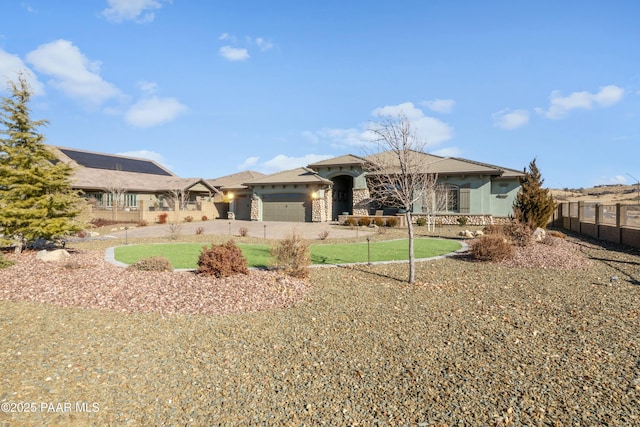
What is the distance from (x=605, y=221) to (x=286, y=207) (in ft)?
77.4

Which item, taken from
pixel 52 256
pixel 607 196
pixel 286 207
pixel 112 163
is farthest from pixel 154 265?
pixel 607 196

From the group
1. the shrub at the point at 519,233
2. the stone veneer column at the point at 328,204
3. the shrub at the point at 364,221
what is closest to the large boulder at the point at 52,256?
the shrub at the point at 519,233

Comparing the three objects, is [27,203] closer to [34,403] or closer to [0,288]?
[0,288]

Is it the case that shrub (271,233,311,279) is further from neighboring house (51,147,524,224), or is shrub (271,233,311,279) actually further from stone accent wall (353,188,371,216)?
stone accent wall (353,188,371,216)

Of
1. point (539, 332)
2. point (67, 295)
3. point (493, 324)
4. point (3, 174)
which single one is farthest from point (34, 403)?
point (3, 174)

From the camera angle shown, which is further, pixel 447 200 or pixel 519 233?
pixel 447 200

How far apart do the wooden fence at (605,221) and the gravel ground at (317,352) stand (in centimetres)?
821

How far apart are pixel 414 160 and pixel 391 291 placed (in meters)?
4.05

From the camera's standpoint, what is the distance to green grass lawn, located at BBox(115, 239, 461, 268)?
12492mm

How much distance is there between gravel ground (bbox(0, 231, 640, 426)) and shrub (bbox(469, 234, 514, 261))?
10.3ft

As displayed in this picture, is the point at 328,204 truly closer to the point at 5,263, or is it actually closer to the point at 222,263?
the point at 222,263

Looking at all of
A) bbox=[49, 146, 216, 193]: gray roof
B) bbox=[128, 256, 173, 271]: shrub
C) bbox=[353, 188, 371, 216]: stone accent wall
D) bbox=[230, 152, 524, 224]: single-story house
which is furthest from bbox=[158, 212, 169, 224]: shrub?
bbox=[128, 256, 173, 271]: shrub

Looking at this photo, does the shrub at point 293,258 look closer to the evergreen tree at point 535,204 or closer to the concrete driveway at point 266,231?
the concrete driveway at point 266,231

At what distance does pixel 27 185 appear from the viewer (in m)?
11.7
